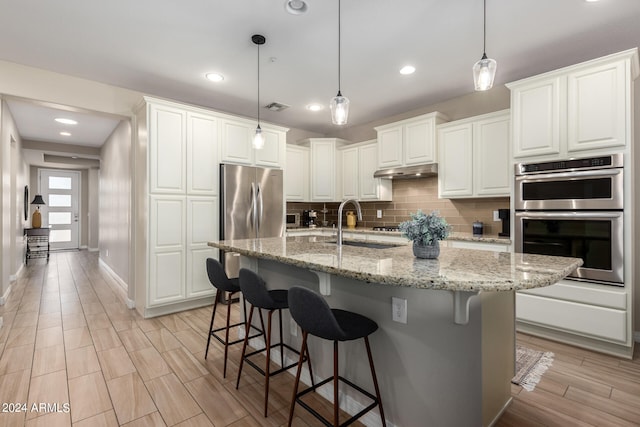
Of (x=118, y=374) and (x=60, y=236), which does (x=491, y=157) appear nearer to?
(x=118, y=374)

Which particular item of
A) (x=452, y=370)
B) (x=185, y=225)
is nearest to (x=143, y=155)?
(x=185, y=225)

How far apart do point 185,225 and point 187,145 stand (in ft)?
3.18

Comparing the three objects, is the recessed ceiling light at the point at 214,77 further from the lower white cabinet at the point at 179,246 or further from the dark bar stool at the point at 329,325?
the dark bar stool at the point at 329,325

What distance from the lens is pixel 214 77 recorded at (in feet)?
11.8

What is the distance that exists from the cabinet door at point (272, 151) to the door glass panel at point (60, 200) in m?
8.40

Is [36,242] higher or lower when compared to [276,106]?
lower

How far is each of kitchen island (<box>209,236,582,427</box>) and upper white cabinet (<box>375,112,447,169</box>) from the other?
2.57m

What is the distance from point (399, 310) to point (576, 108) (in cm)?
260

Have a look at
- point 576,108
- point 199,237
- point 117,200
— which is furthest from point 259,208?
Answer: point 576,108

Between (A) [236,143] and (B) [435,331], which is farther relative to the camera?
(A) [236,143]

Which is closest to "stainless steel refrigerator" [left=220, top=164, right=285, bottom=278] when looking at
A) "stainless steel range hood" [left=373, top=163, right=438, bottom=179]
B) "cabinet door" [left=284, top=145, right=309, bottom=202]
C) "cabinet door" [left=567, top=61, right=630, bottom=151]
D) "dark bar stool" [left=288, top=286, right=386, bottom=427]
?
"cabinet door" [left=284, top=145, right=309, bottom=202]

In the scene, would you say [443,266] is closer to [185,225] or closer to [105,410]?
[105,410]

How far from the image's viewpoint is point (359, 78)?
144 inches

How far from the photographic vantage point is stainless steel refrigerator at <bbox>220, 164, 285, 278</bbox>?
4.04 meters
